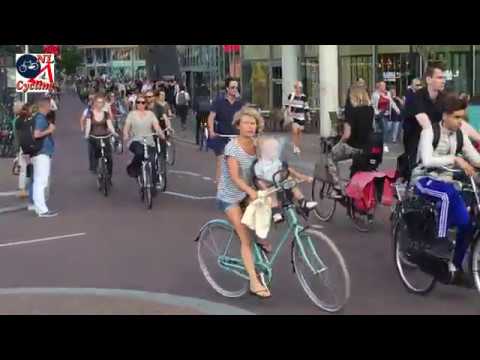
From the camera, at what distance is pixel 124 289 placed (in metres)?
7.47

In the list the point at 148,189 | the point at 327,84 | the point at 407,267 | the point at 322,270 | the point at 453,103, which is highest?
the point at 327,84

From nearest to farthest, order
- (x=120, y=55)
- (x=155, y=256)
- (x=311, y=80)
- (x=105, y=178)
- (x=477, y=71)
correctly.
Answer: (x=155, y=256)
(x=105, y=178)
(x=477, y=71)
(x=311, y=80)
(x=120, y=55)

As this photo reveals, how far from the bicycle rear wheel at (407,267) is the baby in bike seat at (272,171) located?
1.03m

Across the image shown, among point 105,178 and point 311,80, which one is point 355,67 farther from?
point 105,178

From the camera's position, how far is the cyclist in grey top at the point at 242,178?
682 cm

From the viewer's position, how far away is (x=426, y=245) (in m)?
6.91

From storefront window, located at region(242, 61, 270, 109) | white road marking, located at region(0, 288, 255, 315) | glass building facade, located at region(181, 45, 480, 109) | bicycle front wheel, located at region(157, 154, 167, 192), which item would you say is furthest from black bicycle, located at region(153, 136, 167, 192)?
storefront window, located at region(242, 61, 270, 109)

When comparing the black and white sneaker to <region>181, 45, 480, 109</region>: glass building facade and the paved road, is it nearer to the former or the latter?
the paved road

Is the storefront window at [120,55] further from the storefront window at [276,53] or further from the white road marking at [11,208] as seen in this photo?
the white road marking at [11,208]

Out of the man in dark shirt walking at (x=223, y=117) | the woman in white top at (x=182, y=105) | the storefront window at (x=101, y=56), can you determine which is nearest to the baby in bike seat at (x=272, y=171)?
the man in dark shirt walking at (x=223, y=117)

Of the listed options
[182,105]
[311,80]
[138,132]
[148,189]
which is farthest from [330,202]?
[182,105]

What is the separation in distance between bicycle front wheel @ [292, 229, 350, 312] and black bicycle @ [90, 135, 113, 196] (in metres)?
8.06

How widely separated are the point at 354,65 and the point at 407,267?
21.7 meters
